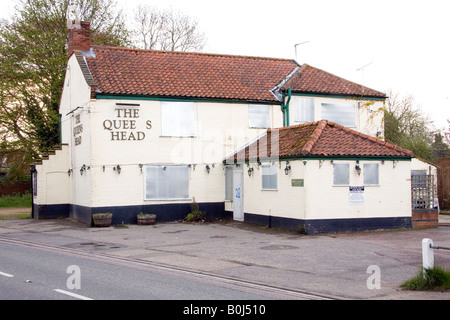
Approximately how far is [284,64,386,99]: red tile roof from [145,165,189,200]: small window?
6.75m

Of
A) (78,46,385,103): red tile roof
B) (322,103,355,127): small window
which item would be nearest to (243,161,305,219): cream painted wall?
(78,46,385,103): red tile roof

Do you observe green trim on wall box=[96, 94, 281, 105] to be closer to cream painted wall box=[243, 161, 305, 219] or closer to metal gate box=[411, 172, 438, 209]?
cream painted wall box=[243, 161, 305, 219]

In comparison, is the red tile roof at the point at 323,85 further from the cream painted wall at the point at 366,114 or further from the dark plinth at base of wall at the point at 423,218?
the dark plinth at base of wall at the point at 423,218

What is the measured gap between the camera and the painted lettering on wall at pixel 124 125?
23808 millimetres

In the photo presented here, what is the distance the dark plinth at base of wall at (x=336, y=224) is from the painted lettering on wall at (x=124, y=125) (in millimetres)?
6959

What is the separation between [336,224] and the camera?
19.8 metres

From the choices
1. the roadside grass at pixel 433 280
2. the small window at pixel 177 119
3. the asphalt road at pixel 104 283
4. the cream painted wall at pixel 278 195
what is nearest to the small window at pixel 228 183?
the cream painted wall at pixel 278 195

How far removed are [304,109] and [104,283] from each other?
1816 centimetres

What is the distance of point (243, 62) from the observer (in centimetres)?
2903

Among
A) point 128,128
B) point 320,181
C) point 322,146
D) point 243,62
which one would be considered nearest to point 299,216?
point 320,181

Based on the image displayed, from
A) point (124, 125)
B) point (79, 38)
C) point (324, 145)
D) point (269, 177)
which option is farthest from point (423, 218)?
point (79, 38)

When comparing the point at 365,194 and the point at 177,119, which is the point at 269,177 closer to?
the point at 365,194

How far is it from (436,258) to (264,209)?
9074 millimetres
